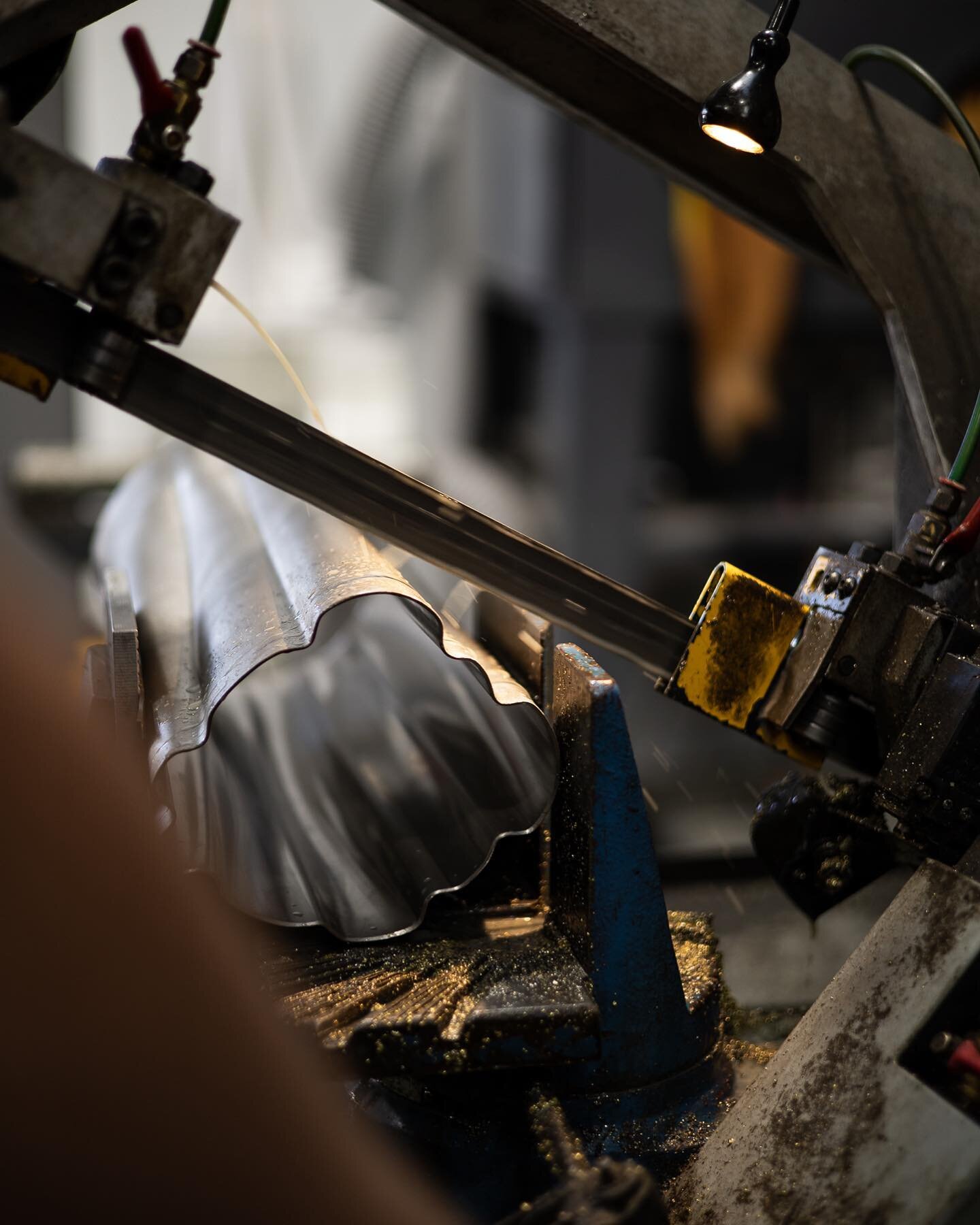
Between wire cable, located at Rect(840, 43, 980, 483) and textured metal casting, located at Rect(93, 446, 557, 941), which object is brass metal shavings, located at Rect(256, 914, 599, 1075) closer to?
textured metal casting, located at Rect(93, 446, 557, 941)

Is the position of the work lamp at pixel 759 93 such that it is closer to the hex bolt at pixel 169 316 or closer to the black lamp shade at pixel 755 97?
the black lamp shade at pixel 755 97

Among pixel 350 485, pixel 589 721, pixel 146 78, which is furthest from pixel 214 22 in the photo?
pixel 589 721

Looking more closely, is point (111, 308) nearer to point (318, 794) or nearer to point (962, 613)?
point (318, 794)

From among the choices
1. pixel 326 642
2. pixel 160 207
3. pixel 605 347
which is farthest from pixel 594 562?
pixel 160 207

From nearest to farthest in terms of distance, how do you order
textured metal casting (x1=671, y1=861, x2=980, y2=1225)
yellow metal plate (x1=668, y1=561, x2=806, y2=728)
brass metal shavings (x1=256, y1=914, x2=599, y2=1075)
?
textured metal casting (x1=671, y1=861, x2=980, y2=1225) → brass metal shavings (x1=256, y1=914, x2=599, y2=1075) → yellow metal plate (x1=668, y1=561, x2=806, y2=728)

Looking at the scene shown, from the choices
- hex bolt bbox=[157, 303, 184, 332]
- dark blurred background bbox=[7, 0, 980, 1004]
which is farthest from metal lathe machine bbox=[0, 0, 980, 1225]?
dark blurred background bbox=[7, 0, 980, 1004]

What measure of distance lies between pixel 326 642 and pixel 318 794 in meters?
0.32

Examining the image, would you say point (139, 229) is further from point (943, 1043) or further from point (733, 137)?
point (943, 1043)

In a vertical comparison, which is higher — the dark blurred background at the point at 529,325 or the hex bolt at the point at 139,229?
the dark blurred background at the point at 529,325

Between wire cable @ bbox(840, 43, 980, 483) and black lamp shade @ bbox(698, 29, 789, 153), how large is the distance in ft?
0.72

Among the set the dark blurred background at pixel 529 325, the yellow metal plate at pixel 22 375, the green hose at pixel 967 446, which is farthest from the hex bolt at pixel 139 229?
the dark blurred background at pixel 529 325

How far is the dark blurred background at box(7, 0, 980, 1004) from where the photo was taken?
9.80 feet

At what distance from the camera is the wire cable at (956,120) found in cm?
89

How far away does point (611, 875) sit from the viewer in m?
0.85
